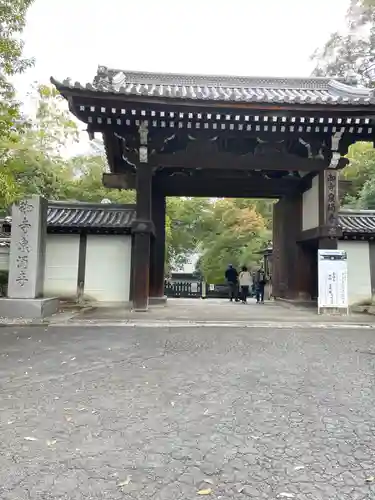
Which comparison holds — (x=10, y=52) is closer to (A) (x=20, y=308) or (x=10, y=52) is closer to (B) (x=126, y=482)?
(A) (x=20, y=308)

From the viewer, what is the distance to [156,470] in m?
2.20

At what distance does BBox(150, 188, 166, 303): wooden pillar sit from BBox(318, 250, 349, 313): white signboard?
4798 mm

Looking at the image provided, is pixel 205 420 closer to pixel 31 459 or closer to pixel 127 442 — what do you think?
pixel 127 442

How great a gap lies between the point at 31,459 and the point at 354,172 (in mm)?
22070

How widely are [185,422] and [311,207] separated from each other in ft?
29.6

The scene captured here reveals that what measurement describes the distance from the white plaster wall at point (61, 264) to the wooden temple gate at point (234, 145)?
196 cm

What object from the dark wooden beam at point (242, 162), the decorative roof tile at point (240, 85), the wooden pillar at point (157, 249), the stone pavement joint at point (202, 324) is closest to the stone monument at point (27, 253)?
the stone pavement joint at point (202, 324)

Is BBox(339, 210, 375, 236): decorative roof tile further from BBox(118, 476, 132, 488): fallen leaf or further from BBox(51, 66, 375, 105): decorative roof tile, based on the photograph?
BBox(118, 476, 132, 488): fallen leaf

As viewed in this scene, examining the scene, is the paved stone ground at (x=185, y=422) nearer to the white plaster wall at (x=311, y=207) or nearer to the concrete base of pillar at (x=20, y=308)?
the concrete base of pillar at (x=20, y=308)

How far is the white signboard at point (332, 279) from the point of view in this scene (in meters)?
9.13

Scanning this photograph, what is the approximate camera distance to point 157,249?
1208 centimetres

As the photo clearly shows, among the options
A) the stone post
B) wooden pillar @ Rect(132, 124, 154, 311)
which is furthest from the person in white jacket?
the stone post

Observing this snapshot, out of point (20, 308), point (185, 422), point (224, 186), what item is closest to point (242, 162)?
point (224, 186)

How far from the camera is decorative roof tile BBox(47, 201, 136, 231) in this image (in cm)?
1112
